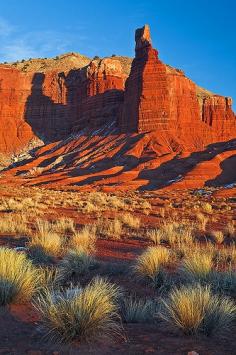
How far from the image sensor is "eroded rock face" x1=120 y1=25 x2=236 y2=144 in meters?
79.0

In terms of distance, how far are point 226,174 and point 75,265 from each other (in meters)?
47.1

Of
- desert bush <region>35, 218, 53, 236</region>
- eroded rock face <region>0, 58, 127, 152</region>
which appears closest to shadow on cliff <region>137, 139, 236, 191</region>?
eroded rock face <region>0, 58, 127, 152</region>

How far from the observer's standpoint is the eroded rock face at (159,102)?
79000 millimetres

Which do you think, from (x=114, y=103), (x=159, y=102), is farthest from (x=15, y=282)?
(x=114, y=103)

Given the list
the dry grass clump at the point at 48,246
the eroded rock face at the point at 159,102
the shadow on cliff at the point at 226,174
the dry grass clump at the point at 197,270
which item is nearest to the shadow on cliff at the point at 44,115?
the eroded rock face at the point at 159,102

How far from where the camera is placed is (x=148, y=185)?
177 feet

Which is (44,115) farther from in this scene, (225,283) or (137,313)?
(137,313)

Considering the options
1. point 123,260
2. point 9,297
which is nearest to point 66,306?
point 9,297

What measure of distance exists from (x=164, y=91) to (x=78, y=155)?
755 inches

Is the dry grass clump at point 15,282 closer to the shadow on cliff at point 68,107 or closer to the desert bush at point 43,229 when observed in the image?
the desert bush at point 43,229

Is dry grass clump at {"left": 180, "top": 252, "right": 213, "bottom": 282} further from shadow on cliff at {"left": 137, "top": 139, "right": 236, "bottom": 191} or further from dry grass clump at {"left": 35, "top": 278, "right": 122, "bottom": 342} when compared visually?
shadow on cliff at {"left": 137, "top": 139, "right": 236, "bottom": 191}

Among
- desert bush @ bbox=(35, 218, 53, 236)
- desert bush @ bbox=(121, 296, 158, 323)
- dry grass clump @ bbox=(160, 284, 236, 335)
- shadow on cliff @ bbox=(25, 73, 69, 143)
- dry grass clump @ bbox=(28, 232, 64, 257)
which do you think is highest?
shadow on cliff @ bbox=(25, 73, 69, 143)

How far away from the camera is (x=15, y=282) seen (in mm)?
5652

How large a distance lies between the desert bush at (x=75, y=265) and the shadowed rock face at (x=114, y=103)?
69489 millimetres
